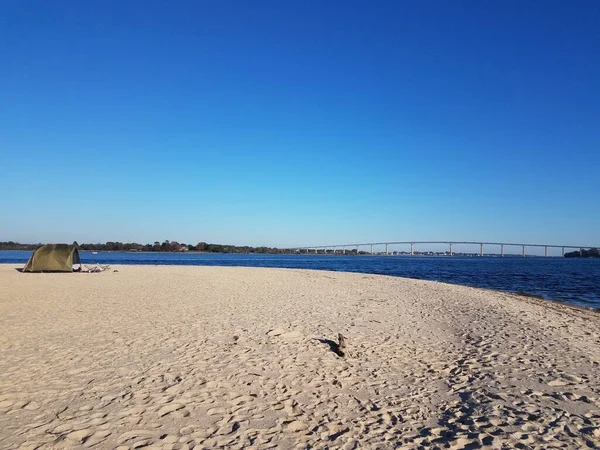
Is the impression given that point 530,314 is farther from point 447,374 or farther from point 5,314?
point 5,314

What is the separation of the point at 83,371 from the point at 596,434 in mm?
7179

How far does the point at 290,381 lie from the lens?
6.04m

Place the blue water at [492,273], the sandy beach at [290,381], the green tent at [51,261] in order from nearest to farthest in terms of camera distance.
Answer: the sandy beach at [290,381] → the blue water at [492,273] → the green tent at [51,261]

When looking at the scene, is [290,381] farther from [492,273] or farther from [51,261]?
[492,273]

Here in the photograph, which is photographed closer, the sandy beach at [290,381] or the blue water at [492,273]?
the sandy beach at [290,381]

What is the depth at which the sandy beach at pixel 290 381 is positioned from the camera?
4.35 m

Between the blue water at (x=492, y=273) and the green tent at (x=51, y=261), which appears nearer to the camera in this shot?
the blue water at (x=492, y=273)

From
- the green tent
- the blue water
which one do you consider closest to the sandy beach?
the blue water

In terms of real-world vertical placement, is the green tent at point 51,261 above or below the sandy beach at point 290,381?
above

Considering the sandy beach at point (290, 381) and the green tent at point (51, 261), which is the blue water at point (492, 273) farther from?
the green tent at point (51, 261)

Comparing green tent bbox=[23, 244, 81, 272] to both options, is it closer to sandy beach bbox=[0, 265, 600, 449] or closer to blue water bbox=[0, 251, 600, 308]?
sandy beach bbox=[0, 265, 600, 449]

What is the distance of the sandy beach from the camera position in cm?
435

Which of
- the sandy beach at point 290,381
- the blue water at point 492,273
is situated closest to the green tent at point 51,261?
the sandy beach at point 290,381

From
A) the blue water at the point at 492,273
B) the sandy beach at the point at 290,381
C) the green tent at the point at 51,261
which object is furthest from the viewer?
the green tent at the point at 51,261
